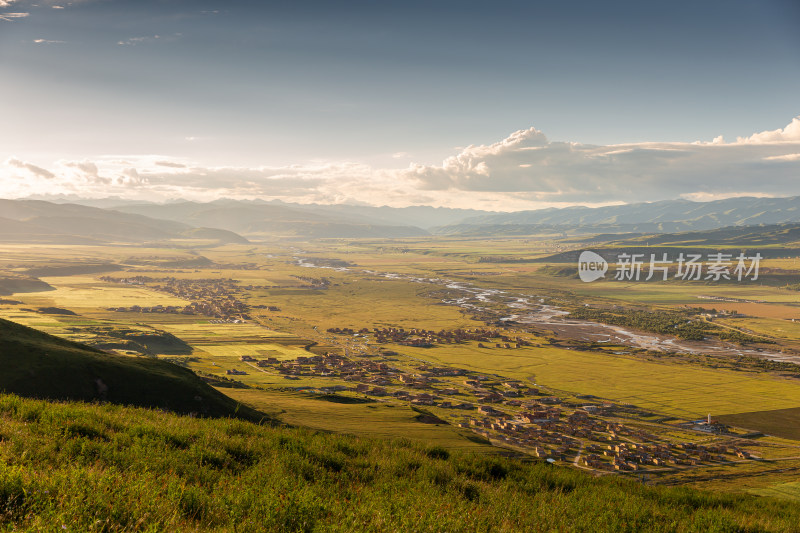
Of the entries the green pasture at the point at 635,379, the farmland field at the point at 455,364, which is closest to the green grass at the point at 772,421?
the farmland field at the point at 455,364

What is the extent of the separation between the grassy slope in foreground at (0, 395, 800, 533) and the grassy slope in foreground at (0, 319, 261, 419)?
1826cm

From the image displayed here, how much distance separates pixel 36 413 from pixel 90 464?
415cm

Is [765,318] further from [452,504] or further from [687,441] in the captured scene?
[452,504]

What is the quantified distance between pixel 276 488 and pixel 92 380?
95.8ft

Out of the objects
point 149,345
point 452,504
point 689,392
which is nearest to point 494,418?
point 689,392

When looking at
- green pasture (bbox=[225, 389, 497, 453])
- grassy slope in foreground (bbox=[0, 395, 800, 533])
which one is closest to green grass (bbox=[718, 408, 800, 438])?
green pasture (bbox=[225, 389, 497, 453])

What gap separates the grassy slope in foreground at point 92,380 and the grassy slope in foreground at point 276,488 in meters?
18.3

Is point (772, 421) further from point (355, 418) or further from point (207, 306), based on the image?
point (207, 306)

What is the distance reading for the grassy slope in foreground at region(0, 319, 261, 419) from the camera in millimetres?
28641

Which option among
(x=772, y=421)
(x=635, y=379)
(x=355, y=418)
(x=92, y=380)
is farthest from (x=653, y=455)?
(x=92, y=380)

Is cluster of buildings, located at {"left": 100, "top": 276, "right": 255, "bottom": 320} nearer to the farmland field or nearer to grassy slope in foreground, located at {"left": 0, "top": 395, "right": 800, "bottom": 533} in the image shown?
the farmland field

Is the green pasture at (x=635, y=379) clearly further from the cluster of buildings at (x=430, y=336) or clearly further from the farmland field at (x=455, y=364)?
the cluster of buildings at (x=430, y=336)

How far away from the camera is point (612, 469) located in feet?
141

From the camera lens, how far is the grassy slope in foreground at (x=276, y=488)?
6.50 m
